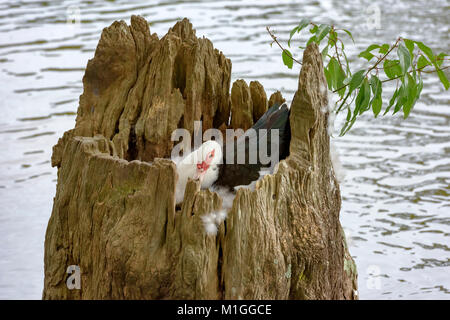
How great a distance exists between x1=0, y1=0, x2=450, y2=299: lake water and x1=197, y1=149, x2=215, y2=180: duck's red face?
1.30 metres

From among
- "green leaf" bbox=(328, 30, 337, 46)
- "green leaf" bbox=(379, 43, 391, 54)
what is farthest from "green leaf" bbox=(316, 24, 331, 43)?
"green leaf" bbox=(379, 43, 391, 54)

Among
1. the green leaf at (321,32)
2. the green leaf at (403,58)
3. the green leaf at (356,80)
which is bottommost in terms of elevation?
the green leaf at (356,80)

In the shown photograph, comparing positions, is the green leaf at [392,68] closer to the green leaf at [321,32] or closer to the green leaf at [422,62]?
the green leaf at [422,62]

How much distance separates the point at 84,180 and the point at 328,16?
5735 millimetres

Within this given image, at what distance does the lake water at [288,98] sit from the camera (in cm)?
338

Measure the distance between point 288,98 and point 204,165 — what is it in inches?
123

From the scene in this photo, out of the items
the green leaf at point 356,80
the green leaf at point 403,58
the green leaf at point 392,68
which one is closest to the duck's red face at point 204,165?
the green leaf at point 356,80

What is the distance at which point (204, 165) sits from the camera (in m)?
2.12

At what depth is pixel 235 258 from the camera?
1878 mm

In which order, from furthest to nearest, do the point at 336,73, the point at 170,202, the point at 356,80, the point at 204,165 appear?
the point at 336,73, the point at 356,80, the point at 204,165, the point at 170,202

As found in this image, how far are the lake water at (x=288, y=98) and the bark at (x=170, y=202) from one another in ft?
3.36

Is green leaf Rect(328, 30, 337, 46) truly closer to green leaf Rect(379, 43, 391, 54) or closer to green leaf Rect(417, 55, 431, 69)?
green leaf Rect(379, 43, 391, 54)

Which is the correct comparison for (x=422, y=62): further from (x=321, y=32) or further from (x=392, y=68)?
(x=321, y=32)

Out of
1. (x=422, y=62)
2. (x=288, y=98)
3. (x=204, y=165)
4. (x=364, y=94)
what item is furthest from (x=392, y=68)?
(x=288, y=98)
